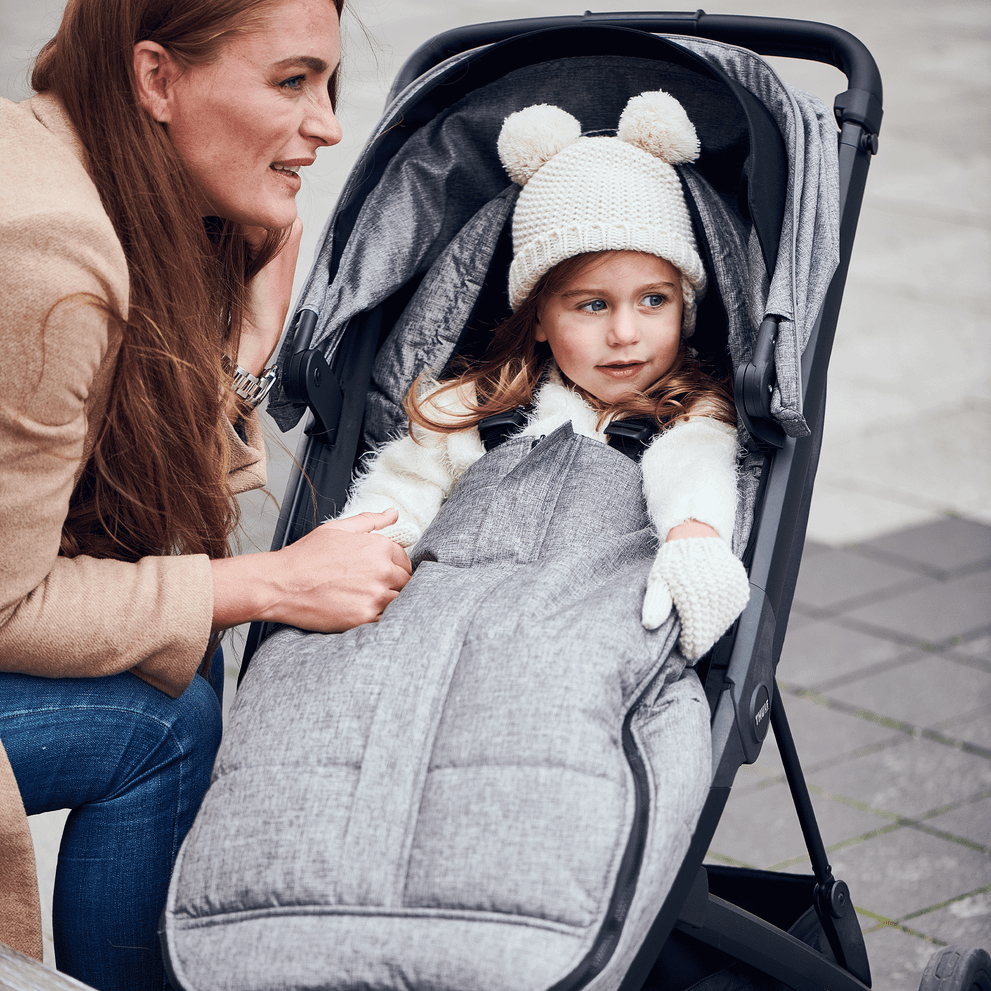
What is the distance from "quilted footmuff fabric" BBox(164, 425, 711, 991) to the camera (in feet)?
3.94

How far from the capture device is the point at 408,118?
210 cm

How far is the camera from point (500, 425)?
6.51 ft

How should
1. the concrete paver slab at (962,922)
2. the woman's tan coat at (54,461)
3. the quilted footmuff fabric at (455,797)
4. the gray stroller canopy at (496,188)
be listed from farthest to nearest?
the concrete paver slab at (962,922) < the gray stroller canopy at (496,188) < the woman's tan coat at (54,461) < the quilted footmuff fabric at (455,797)

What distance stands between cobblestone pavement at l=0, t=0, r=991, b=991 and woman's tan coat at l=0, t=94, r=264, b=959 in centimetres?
47

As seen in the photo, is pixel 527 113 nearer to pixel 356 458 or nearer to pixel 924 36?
pixel 356 458

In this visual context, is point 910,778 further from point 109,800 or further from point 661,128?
point 109,800

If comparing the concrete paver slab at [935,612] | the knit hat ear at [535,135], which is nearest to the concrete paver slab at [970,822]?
the concrete paver slab at [935,612]

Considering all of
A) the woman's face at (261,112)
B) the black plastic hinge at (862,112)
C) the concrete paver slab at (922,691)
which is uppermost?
the black plastic hinge at (862,112)

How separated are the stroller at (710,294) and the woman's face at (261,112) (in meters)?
0.27

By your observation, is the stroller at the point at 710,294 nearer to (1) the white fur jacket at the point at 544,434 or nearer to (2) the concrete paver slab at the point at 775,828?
(1) the white fur jacket at the point at 544,434

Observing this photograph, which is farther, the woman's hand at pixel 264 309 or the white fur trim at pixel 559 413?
the woman's hand at pixel 264 309

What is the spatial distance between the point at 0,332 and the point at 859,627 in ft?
8.68

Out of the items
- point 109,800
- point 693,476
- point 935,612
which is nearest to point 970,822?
point 935,612

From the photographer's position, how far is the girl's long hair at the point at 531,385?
191cm
